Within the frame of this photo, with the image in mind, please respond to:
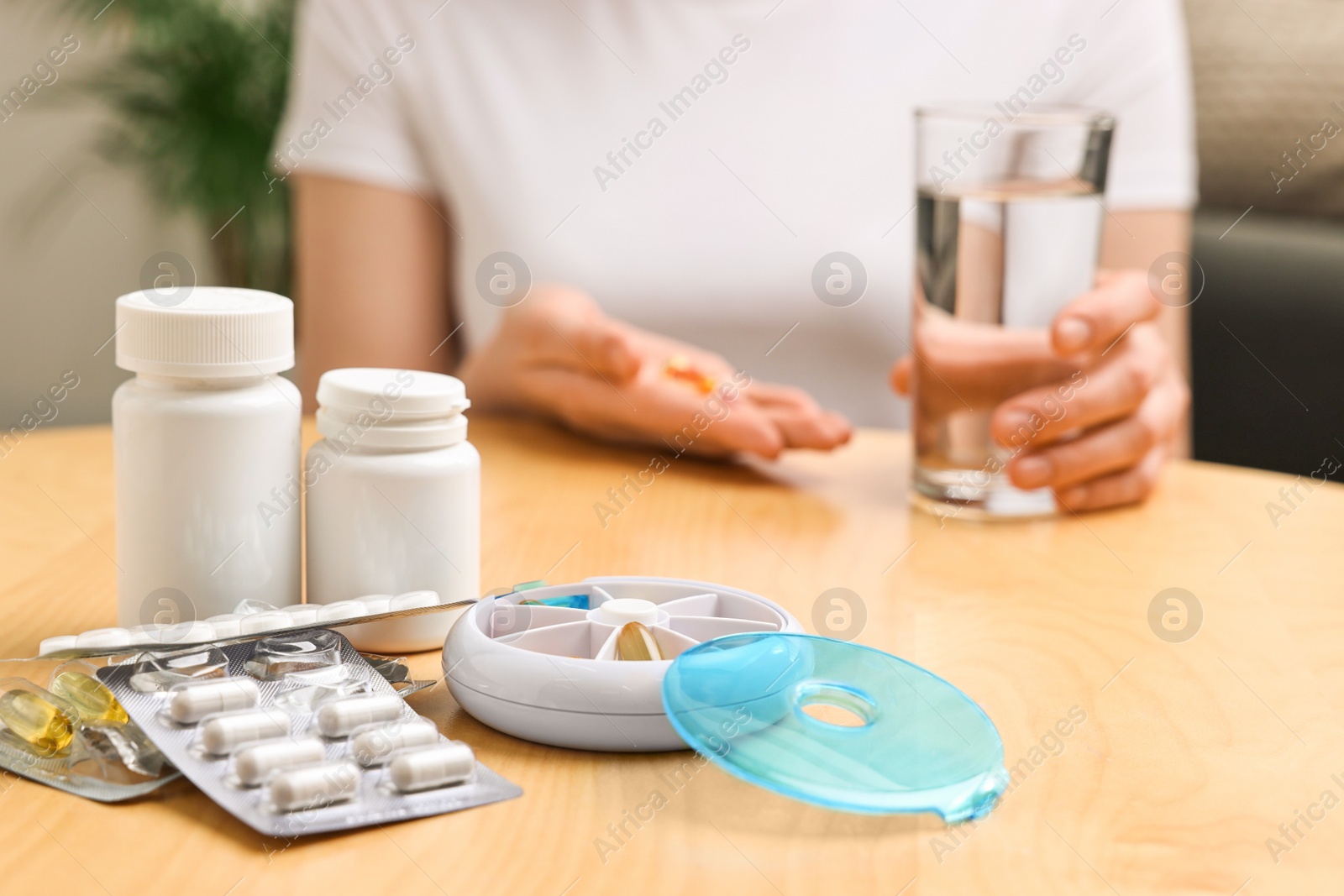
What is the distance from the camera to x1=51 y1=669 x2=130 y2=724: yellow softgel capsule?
1.62 ft

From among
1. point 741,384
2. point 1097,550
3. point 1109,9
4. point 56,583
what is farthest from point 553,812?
point 1109,9

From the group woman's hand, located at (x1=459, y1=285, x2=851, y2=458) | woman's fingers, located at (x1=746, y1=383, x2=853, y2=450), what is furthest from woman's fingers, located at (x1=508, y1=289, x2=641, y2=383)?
woman's fingers, located at (x1=746, y1=383, x2=853, y2=450)

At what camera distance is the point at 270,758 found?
443 mm

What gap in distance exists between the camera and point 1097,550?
2.78 ft

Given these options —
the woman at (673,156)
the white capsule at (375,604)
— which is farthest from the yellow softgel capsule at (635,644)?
the woman at (673,156)

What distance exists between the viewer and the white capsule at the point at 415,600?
22.4 inches

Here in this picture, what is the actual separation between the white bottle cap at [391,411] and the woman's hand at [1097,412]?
0.44m

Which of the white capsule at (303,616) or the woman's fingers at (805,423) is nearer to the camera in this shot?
the white capsule at (303,616)

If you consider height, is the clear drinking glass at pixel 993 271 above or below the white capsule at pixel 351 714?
above

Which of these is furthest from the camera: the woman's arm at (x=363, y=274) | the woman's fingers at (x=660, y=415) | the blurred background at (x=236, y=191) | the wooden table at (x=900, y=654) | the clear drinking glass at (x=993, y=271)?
the blurred background at (x=236, y=191)

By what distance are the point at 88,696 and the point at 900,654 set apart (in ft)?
1.26

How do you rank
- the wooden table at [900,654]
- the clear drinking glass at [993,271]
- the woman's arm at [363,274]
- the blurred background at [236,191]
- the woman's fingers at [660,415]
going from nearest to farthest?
the wooden table at [900,654], the clear drinking glass at [993,271], the woman's fingers at [660,415], the woman's arm at [363,274], the blurred background at [236,191]

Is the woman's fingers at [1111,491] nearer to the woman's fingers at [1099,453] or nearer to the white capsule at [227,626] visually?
the woman's fingers at [1099,453]

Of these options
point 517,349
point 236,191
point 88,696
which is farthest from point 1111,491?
point 236,191
